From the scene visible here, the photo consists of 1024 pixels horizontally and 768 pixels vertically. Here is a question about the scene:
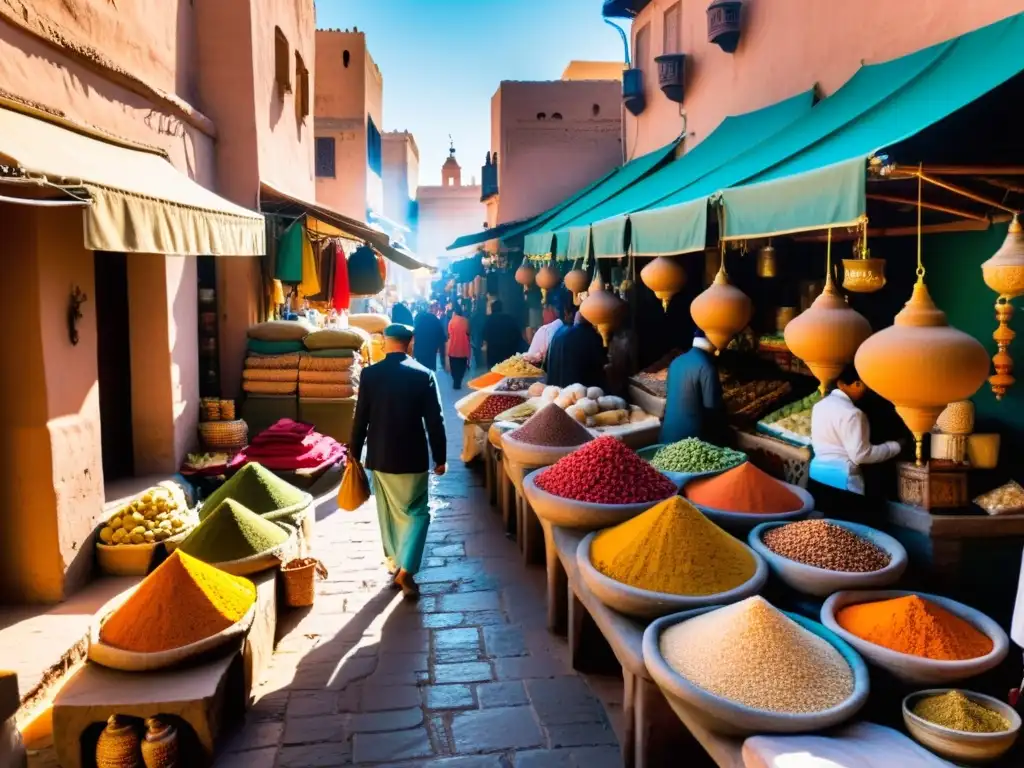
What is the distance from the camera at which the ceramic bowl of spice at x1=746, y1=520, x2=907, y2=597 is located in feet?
11.1

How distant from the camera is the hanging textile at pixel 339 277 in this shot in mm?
10586

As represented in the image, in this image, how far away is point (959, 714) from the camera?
8.22 feet

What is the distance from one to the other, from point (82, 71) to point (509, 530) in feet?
15.2

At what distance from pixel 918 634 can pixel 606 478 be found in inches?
74.5

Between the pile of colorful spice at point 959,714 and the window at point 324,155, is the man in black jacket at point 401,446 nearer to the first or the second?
the pile of colorful spice at point 959,714

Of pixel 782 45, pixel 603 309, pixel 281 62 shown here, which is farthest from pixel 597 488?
pixel 281 62

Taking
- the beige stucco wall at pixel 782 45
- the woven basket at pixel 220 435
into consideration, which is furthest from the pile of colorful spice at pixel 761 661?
the woven basket at pixel 220 435

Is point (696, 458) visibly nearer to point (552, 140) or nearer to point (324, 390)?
point (324, 390)

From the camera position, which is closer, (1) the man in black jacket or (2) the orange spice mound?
(2) the orange spice mound

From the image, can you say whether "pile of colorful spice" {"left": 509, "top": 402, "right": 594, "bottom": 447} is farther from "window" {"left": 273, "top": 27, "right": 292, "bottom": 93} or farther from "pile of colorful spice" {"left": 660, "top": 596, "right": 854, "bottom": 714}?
"window" {"left": 273, "top": 27, "right": 292, "bottom": 93}

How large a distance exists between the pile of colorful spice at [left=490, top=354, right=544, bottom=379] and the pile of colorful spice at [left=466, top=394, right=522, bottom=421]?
4.06ft

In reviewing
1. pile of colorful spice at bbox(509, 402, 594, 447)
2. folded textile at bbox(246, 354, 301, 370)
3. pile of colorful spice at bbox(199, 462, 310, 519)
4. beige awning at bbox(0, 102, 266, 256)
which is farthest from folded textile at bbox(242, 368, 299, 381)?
pile of colorful spice at bbox(509, 402, 594, 447)

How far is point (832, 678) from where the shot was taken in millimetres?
2705

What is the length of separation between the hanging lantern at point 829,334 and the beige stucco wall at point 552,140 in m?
14.0
